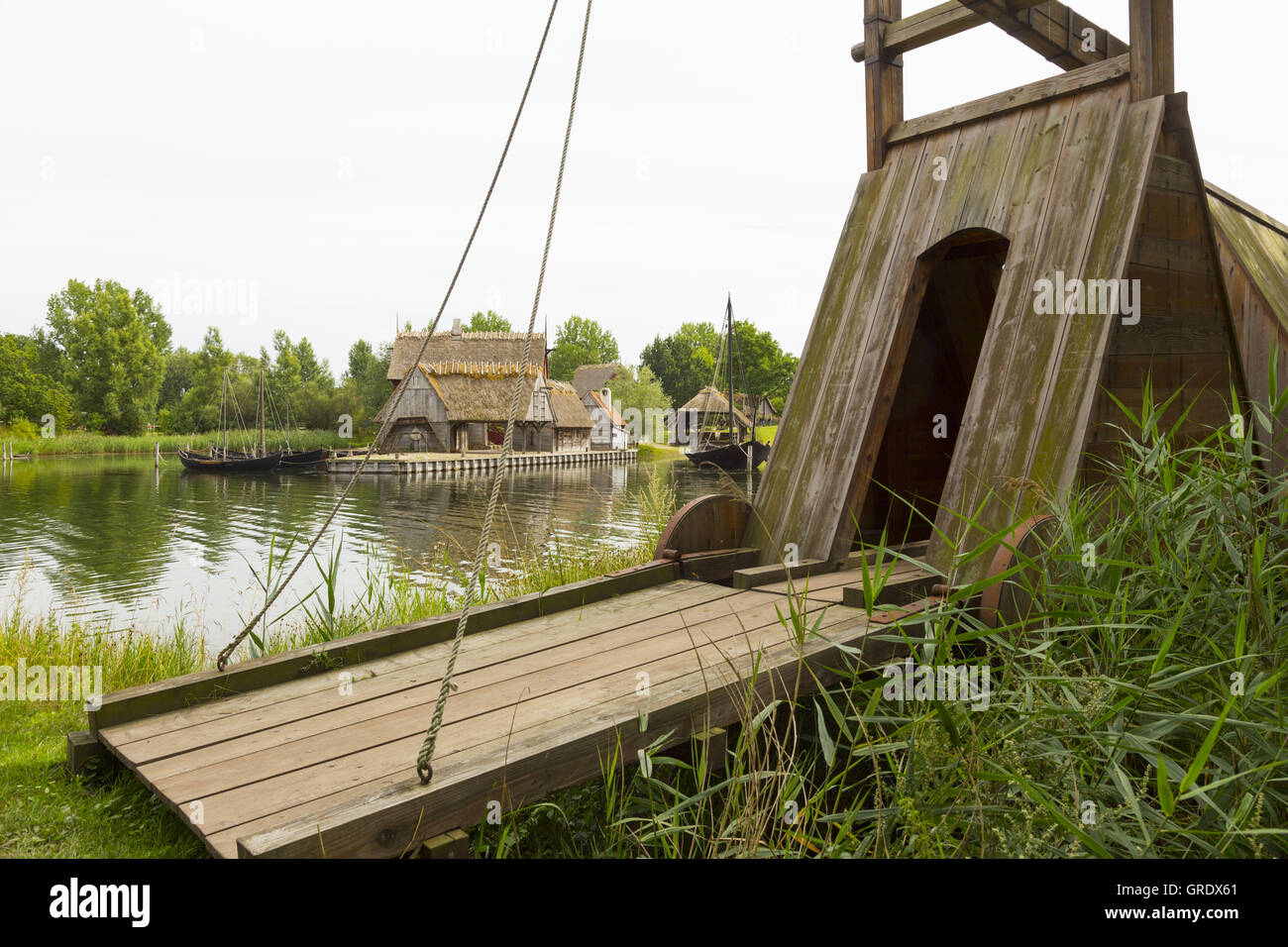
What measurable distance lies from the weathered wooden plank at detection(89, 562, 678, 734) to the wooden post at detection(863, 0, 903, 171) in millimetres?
3117

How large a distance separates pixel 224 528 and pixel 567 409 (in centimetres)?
2946

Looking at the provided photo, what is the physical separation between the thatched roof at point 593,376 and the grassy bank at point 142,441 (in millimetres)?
17542

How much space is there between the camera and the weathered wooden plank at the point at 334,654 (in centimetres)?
299

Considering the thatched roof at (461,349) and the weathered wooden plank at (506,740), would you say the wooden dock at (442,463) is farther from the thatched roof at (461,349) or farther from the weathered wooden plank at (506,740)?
the weathered wooden plank at (506,740)

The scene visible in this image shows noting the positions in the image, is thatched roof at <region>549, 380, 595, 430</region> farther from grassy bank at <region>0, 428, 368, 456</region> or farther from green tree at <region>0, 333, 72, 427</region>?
green tree at <region>0, 333, 72, 427</region>

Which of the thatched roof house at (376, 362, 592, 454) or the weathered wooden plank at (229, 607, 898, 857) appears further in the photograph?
the thatched roof house at (376, 362, 592, 454)

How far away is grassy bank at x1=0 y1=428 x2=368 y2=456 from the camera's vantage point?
47.0m

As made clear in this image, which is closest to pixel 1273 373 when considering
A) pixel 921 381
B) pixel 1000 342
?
pixel 1000 342

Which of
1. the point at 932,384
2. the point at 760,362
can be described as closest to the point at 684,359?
the point at 760,362

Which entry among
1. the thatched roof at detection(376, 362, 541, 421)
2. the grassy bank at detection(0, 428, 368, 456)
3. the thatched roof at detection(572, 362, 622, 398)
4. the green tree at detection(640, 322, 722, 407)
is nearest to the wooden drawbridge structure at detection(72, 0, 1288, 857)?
the thatched roof at detection(376, 362, 541, 421)

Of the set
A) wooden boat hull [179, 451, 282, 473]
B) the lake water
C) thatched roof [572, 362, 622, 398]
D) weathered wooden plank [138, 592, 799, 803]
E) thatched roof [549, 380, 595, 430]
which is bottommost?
the lake water

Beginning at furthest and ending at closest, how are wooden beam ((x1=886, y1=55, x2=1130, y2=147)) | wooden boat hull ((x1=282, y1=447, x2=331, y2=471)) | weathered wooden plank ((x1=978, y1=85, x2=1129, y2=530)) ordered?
wooden boat hull ((x1=282, y1=447, x2=331, y2=471))
wooden beam ((x1=886, y1=55, x2=1130, y2=147))
weathered wooden plank ((x1=978, y1=85, x2=1129, y2=530))
